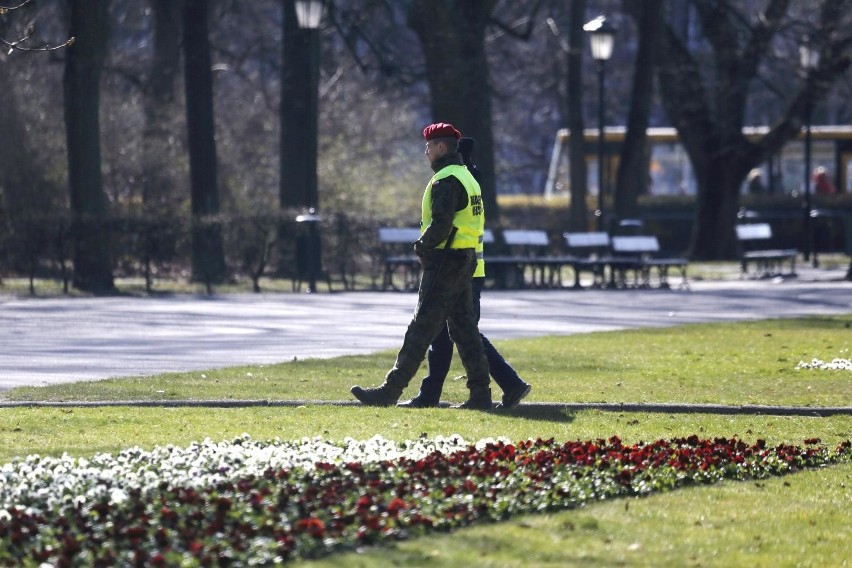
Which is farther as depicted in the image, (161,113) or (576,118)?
(576,118)

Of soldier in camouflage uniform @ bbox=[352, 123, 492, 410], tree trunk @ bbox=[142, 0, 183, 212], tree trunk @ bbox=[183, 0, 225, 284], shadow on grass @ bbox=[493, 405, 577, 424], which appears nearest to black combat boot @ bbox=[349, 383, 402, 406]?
soldier in camouflage uniform @ bbox=[352, 123, 492, 410]

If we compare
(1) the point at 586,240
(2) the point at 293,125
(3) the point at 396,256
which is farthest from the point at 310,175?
(1) the point at 586,240

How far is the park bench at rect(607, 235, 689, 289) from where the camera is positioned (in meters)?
29.7

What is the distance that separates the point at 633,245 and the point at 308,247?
258 inches

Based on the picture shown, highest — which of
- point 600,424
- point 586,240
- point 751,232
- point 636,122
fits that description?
point 636,122

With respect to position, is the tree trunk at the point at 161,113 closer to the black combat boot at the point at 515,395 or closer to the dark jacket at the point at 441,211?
the black combat boot at the point at 515,395

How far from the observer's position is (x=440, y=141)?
36.9 feet

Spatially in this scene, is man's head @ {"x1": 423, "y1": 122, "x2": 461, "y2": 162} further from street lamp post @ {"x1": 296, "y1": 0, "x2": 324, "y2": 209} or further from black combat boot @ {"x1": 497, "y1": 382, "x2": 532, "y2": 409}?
street lamp post @ {"x1": 296, "y1": 0, "x2": 324, "y2": 209}

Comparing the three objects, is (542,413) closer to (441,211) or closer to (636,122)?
(441,211)

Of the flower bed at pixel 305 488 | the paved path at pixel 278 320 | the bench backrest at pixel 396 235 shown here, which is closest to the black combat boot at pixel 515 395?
the flower bed at pixel 305 488

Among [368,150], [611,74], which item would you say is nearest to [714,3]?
[368,150]

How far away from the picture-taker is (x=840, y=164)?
47.7m

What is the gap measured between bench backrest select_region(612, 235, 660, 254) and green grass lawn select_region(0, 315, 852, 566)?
12.1 m

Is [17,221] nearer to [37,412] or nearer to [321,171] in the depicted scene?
[321,171]
